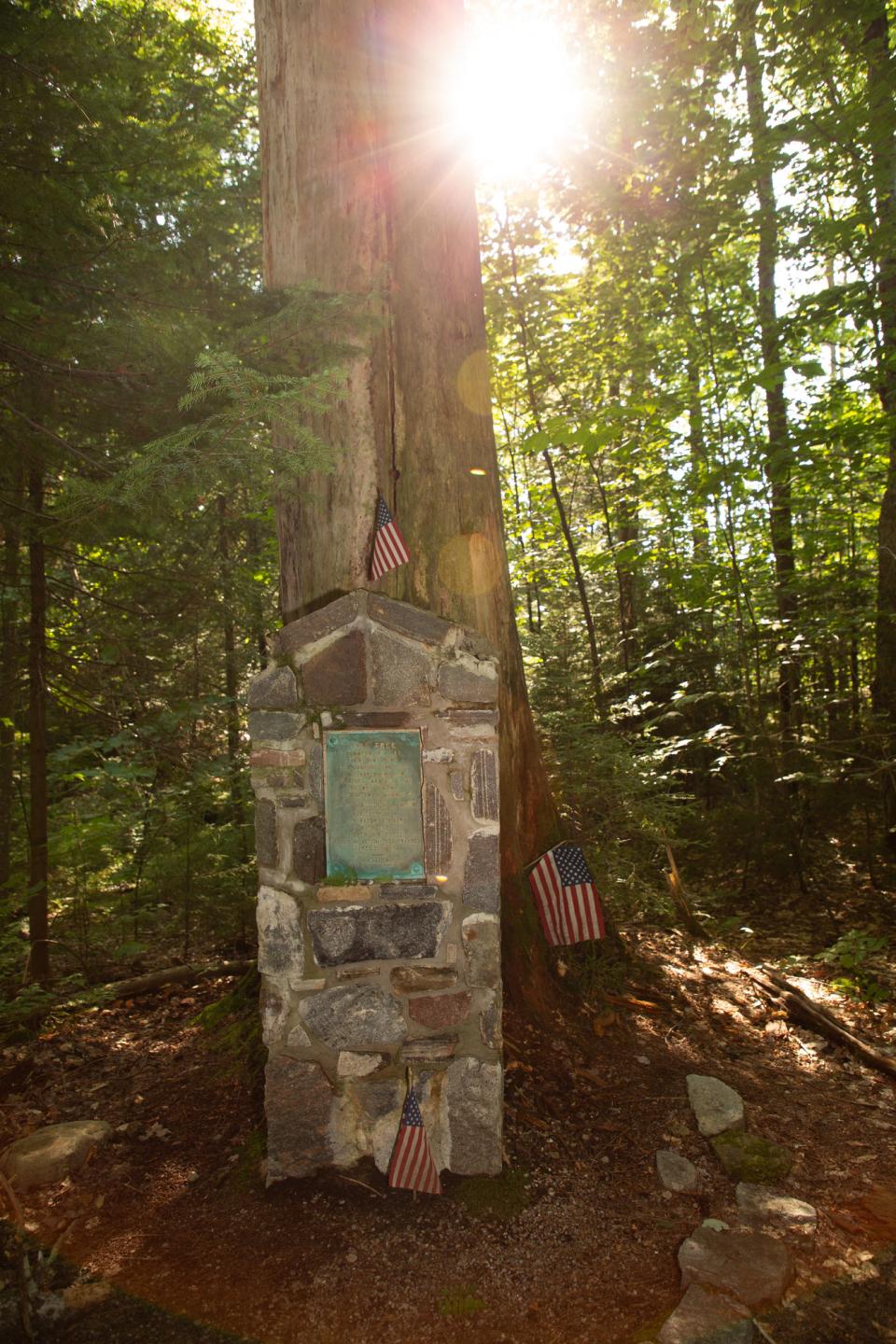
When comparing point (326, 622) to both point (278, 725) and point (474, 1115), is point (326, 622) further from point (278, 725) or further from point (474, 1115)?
point (474, 1115)

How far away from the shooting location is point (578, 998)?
176 inches

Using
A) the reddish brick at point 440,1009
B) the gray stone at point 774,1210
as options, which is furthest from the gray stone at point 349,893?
the gray stone at point 774,1210

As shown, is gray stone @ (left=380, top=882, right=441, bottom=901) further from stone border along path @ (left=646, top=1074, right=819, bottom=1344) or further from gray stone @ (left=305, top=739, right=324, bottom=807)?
stone border along path @ (left=646, top=1074, right=819, bottom=1344)

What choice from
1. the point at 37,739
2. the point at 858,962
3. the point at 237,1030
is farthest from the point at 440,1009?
the point at 858,962

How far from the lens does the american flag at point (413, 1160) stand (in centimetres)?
307

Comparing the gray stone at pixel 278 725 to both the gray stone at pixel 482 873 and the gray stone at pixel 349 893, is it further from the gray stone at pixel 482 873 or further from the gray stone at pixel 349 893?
the gray stone at pixel 482 873

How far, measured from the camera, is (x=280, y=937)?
10.1 ft

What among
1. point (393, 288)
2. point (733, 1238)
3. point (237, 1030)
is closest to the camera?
point (733, 1238)

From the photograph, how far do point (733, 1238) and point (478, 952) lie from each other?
4.26 ft

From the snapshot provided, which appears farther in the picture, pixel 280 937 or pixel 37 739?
pixel 37 739

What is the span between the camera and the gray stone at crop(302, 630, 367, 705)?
310 cm

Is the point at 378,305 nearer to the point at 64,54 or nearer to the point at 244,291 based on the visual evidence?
the point at 244,291

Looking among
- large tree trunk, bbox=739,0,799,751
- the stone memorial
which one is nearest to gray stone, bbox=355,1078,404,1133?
the stone memorial

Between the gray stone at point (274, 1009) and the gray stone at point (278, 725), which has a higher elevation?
the gray stone at point (278, 725)
